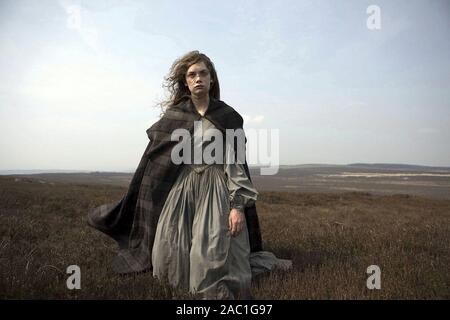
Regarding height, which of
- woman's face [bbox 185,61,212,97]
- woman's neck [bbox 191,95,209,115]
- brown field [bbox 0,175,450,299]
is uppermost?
woman's face [bbox 185,61,212,97]

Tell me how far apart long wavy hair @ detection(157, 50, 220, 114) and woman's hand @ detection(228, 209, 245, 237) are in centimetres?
148

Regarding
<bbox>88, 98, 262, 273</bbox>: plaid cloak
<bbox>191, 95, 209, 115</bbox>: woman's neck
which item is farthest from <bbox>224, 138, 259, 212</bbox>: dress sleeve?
<bbox>191, 95, 209, 115</bbox>: woman's neck

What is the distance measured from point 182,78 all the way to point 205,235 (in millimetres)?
1829

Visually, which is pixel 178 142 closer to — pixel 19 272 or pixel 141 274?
pixel 141 274

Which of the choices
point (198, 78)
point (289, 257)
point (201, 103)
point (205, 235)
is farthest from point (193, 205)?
point (289, 257)

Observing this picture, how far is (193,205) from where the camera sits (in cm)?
386

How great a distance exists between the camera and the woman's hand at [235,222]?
3.59m

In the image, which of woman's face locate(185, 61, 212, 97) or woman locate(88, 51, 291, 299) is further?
woman's face locate(185, 61, 212, 97)

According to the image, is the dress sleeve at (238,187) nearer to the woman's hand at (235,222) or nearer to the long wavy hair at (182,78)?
the woman's hand at (235,222)

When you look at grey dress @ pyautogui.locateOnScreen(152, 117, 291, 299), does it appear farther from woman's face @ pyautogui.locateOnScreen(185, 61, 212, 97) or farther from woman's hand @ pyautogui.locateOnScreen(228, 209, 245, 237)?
woman's face @ pyautogui.locateOnScreen(185, 61, 212, 97)

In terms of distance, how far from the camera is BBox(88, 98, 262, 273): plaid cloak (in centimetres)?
397

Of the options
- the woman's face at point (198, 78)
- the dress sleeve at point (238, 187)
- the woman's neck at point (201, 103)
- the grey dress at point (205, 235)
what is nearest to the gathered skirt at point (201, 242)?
the grey dress at point (205, 235)

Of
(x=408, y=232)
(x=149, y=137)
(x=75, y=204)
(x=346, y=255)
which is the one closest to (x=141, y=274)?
(x=149, y=137)
